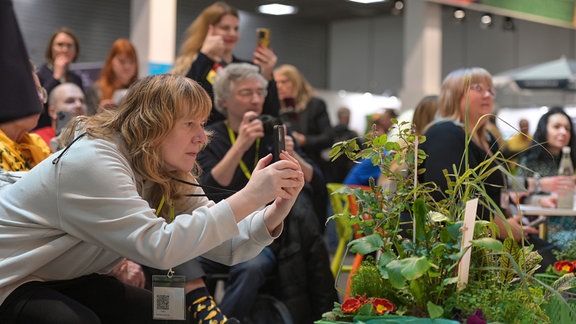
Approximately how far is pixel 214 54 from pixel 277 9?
10.4 metres

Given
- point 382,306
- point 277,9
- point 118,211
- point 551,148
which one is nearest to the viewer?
point 382,306

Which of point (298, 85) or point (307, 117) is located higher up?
point (298, 85)

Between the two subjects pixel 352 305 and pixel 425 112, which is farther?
pixel 425 112

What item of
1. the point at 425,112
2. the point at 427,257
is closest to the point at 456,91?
the point at 425,112

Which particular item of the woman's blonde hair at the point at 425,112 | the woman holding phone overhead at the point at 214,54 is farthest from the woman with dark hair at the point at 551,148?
the woman holding phone overhead at the point at 214,54

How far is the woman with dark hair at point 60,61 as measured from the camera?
5023 mm

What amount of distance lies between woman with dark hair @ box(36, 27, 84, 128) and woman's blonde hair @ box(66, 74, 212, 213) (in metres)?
2.75

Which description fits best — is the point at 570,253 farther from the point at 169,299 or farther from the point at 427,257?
the point at 169,299

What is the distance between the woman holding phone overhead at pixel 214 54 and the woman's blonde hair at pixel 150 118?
1612mm

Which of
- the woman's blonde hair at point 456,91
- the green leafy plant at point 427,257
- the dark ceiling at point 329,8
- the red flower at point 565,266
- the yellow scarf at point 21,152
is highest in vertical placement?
the dark ceiling at point 329,8

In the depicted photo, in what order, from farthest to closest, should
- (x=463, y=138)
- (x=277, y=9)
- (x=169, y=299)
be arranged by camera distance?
(x=277, y=9), (x=463, y=138), (x=169, y=299)

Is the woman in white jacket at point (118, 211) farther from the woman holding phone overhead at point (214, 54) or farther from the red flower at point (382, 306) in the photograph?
the woman holding phone overhead at point (214, 54)

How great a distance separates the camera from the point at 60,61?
5184 mm

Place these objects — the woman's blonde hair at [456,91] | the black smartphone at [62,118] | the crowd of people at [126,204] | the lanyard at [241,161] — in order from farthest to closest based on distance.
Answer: the black smartphone at [62,118]
the woman's blonde hair at [456,91]
the lanyard at [241,161]
the crowd of people at [126,204]
